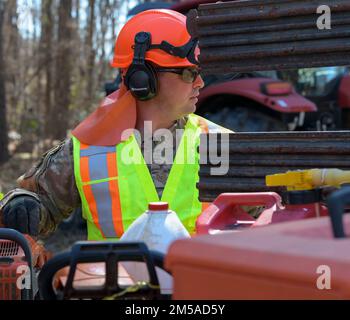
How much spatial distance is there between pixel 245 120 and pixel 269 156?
5.26 metres

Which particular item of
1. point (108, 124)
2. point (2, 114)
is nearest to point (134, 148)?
point (108, 124)

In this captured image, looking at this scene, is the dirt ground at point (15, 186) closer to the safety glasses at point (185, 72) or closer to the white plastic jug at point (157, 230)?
the safety glasses at point (185, 72)

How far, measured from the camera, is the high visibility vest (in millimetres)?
3037

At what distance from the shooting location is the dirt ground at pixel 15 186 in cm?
759

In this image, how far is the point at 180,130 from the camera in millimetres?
3312

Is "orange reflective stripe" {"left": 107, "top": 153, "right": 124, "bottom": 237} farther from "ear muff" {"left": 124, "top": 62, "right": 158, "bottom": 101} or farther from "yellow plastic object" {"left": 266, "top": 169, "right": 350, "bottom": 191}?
"yellow plastic object" {"left": 266, "top": 169, "right": 350, "bottom": 191}

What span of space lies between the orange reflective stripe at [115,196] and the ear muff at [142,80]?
293mm

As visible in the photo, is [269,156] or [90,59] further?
[90,59]

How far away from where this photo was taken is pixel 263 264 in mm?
1136

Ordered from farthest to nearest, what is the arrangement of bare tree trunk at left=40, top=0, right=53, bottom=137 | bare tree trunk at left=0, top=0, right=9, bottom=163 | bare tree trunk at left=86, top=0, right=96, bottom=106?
bare tree trunk at left=86, top=0, right=96, bottom=106, bare tree trunk at left=40, top=0, right=53, bottom=137, bare tree trunk at left=0, top=0, right=9, bottom=163

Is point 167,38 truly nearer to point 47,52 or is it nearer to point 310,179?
point 310,179

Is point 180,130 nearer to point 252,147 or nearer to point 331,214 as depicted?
point 252,147

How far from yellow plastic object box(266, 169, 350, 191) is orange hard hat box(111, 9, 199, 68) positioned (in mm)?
1450

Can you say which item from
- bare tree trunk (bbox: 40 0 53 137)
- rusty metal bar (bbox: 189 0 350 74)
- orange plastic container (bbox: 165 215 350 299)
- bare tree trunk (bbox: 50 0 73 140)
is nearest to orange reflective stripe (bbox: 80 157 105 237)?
rusty metal bar (bbox: 189 0 350 74)
